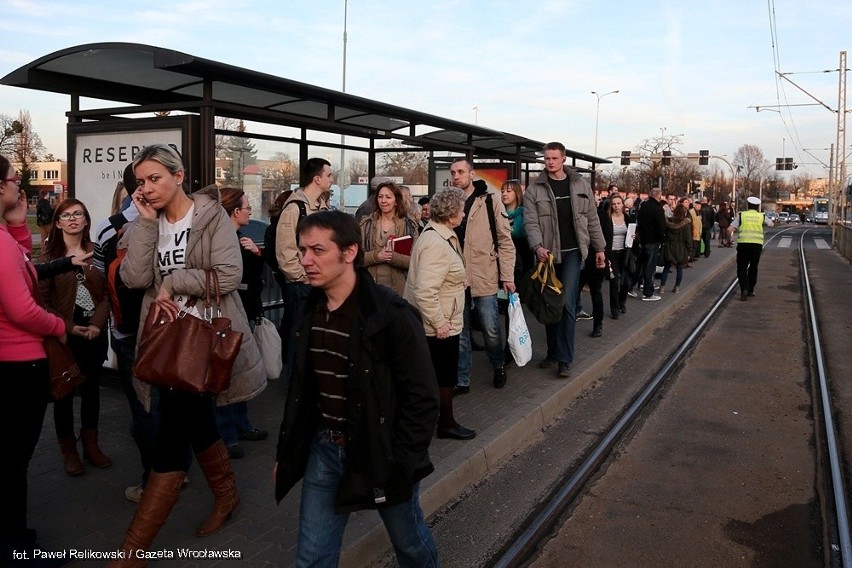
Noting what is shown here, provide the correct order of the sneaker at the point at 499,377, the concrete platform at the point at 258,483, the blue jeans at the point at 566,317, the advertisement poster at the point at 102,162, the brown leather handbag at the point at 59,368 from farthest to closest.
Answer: the blue jeans at the point at 566,317
the sneaker at the point at 499,377
the advertisement poster at the point at 102,162
the concrete platform at the point at 258,483
the brown leather handbag at the point at 59,368

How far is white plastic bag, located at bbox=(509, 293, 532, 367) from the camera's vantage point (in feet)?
20.1

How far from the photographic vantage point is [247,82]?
598 cm

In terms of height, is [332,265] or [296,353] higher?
[332,265]

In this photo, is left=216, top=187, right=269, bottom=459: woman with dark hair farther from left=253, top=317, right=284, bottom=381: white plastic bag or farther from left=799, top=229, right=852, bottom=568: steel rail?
left=799, top=229, right=852, bottom=568: steel rail

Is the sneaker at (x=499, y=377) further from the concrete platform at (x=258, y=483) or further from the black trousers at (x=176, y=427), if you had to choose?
the black trousers at (x=176, y=427)

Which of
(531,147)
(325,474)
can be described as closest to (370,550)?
(325,474)

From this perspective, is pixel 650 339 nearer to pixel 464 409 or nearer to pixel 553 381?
pixel 553 381

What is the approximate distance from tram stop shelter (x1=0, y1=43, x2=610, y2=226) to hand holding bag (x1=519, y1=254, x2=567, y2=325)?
2.43 meters

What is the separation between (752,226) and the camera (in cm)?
1332

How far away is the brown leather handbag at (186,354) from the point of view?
314 cm

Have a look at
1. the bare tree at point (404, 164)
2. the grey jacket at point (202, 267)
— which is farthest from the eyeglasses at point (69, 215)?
the bare tree at point (404, 164)

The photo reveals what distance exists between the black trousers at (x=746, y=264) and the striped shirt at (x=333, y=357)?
12.4 m

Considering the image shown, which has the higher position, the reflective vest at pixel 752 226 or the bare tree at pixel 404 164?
the bare tree at pixel 404 164

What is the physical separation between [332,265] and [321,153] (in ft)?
23.9
